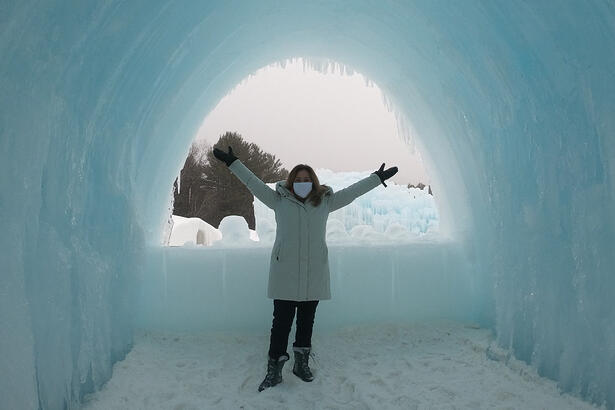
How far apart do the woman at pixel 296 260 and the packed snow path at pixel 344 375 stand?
0.24 meters

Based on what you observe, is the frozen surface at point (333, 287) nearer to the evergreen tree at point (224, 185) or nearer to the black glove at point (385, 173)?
the black glove at point (385, 173)

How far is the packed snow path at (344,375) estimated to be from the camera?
112 inches

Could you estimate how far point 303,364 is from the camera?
10.4 ft

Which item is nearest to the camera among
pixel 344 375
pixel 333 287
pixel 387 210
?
pixel 344 375

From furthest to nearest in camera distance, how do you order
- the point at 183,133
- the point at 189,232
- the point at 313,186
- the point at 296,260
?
the point at 189,232 → the point at 183,133 → the point at 313,186 → the point at 296,260

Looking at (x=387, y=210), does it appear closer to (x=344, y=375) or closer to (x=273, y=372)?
(x=344, y=375)

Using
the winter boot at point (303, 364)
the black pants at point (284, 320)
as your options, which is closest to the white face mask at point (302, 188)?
the black pants at point (284, 320)

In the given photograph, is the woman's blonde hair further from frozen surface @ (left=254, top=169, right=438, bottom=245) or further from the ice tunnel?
frozen surface @ (left=254, top=169, right=438, bottom=245)

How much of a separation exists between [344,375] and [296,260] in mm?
992

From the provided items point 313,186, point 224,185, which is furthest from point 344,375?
point 224,185

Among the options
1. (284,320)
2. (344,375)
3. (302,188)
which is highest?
(302,188)

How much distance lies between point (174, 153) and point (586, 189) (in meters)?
3.89

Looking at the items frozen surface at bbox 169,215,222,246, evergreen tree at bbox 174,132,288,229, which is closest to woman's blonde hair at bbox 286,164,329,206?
frozen surface at bbox 169,215,222,246

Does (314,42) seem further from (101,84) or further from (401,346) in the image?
(401,346)
